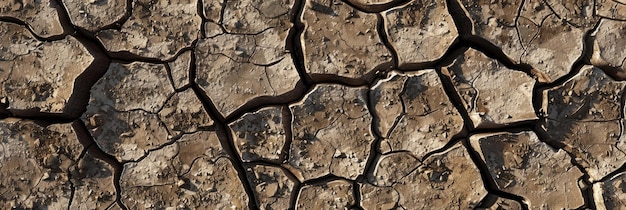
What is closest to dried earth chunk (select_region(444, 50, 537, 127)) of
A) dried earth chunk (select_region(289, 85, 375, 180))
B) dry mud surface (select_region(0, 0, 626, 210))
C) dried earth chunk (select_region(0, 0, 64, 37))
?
dry mud surface (select_region(0, 0, 626, 210))

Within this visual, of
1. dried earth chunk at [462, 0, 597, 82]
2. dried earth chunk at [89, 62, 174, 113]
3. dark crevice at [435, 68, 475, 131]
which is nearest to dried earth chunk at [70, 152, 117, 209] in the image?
dried earth chunk at [89, 62, 174, 113]

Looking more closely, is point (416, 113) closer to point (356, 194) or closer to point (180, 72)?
point (356, 194)

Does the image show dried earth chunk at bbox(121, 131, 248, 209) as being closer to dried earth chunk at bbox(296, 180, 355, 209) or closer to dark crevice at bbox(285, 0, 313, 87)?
dried earth chunk at bbox(296, 180, 355, 209)

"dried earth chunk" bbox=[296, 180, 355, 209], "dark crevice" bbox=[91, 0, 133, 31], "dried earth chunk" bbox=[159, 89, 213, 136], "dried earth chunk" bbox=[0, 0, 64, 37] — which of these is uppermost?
"dried earth chunk" bbox=[0, 0, 64, 37]

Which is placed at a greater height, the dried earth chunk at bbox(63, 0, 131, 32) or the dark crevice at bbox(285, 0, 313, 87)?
the dried earth chunk at bbox(63, 0, 131, 32)

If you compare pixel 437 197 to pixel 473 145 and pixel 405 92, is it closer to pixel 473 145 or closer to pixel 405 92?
pixel 473 145

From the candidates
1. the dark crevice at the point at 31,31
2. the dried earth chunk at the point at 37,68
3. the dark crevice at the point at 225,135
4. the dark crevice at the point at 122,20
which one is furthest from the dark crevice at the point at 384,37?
the dark crevice at the point at 31,31

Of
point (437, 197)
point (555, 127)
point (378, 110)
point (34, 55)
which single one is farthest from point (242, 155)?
point (555, 127)
